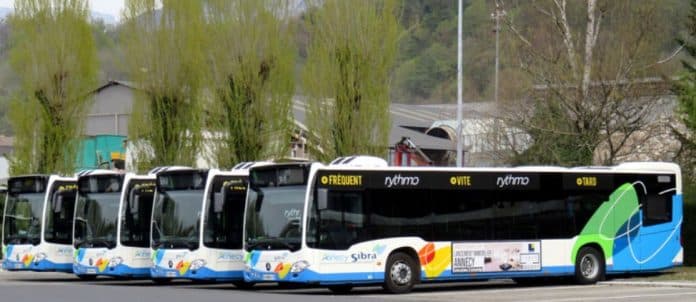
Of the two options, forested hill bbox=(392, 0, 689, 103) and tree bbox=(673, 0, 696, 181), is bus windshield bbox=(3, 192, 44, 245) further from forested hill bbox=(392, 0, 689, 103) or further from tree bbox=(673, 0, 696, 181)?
tree bbox=(673, 0, 696, 181)

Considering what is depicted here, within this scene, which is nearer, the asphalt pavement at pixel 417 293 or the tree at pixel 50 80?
the asphalt pavement at pixel 417 293

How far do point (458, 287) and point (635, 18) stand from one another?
46.0 ft


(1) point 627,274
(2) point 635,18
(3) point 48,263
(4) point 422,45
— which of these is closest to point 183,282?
(3) point 48,263

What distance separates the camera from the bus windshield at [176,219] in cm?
3020

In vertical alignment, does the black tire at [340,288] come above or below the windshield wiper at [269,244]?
below

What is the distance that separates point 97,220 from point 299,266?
9.03 metres

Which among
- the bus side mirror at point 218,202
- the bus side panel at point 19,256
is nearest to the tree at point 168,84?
the bus side panel at point 19,256

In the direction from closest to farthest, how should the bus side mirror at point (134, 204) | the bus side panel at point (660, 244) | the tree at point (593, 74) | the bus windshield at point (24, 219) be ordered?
1. the bus side panel at point (660, 244)
2. the bus side mirror at point (134, 204)
3. the bus windshield at point (24, 219)
4. the tree at point (593, 74)

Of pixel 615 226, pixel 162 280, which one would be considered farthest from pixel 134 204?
pixel 615 226

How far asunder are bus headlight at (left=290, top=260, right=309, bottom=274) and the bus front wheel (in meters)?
1.87

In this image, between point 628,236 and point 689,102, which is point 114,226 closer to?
point 628,236

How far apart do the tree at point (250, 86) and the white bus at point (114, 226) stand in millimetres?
9625

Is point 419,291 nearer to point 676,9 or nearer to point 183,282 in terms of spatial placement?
point 183,282

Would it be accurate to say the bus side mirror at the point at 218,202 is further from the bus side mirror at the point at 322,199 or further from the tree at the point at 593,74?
the tree at the point at 593,74
